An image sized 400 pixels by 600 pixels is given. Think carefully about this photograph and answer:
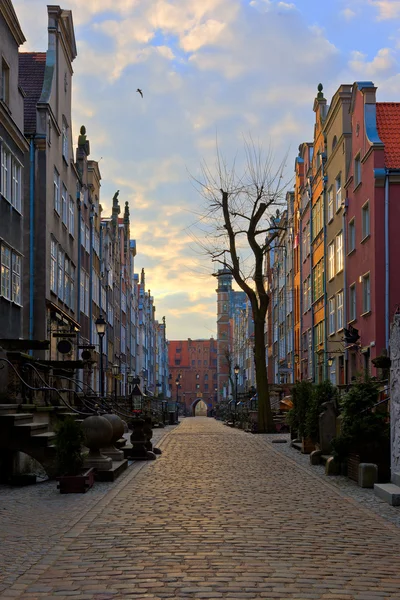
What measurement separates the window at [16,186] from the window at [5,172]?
466mm

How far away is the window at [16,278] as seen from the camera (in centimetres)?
2529

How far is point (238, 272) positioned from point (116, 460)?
20.0 metres

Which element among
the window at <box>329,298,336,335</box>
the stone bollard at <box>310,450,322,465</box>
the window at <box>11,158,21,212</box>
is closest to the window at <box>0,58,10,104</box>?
the window at <box>11,158,21,212</box>

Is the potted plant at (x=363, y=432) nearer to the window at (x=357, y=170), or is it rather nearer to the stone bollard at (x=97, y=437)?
the stone bollard at (x=97, y=437)

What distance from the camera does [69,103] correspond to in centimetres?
3881

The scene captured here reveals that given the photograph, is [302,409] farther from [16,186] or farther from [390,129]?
[390,129]

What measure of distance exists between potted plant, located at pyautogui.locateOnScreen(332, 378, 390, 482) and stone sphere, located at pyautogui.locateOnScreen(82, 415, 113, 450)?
158 inches

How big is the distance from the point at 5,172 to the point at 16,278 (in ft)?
10.4

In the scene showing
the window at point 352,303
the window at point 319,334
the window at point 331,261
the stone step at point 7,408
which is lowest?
the stone step at point 7,408

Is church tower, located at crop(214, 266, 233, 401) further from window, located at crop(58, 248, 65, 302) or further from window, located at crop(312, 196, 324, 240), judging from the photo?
window, located at crop(58, 248, 65, 302)

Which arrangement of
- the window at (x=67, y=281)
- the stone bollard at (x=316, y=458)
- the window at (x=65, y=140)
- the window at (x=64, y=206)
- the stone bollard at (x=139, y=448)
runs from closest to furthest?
the stone bollard at (x=316, y=458) < the stone bollard at (x=139, y=448) < the window at (x=64, y=206) < the window at (x=65, y=140) < the window at (x=67, y=281)

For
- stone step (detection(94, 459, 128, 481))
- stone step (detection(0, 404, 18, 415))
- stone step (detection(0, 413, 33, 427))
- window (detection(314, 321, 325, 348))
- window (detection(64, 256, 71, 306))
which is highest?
window (detection(64, 256, 71, 306))

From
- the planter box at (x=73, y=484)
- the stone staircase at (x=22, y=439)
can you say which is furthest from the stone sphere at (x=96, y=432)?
the planter box at (x=73, y=484)

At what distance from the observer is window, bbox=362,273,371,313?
31.4 m
